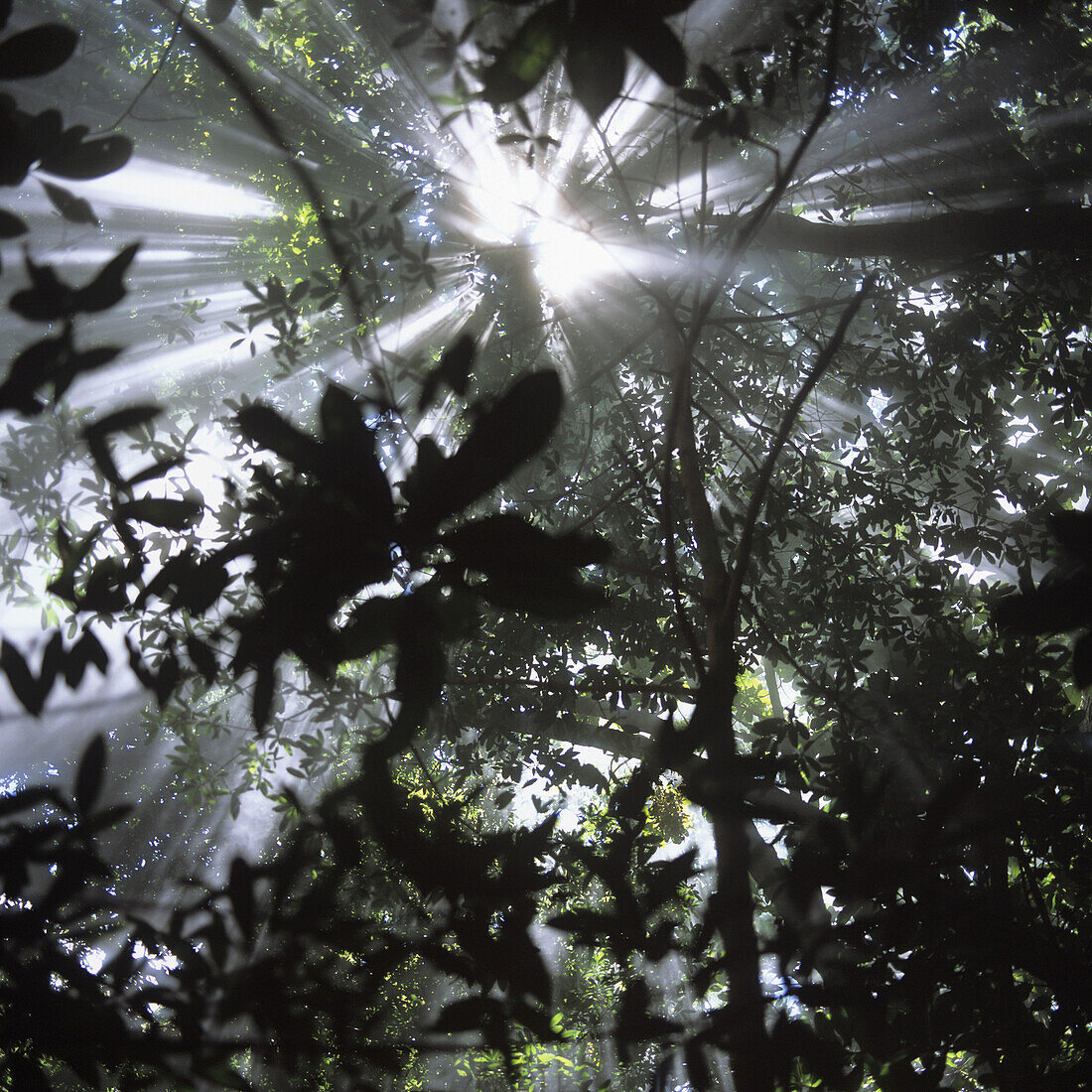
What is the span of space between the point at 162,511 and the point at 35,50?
632 mm

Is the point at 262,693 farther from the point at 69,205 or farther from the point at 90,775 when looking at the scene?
the point at 69,205

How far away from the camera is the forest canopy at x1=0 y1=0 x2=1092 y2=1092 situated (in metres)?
1.01

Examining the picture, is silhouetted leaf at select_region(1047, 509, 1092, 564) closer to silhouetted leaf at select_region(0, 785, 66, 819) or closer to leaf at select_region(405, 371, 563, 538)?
leaf at select_region(405, 371, 563, 538)

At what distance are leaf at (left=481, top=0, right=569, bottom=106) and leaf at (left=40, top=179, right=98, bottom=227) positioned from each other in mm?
804

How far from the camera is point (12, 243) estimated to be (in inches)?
46.3

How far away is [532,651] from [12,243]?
2259 mm

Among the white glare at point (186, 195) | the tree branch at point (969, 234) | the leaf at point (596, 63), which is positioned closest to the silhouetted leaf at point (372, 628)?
the leaf at point (596, 63)

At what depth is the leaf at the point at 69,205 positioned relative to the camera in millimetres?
1186

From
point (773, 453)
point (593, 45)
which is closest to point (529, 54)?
point (593, 45)

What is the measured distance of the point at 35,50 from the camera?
0.96 meters

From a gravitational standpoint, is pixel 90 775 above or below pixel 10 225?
below

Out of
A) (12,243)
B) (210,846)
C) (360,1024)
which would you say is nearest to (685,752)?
(360,1024)

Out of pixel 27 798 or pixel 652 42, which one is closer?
pixel 652 42

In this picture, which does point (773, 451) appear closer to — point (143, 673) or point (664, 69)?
point (664, 69)
